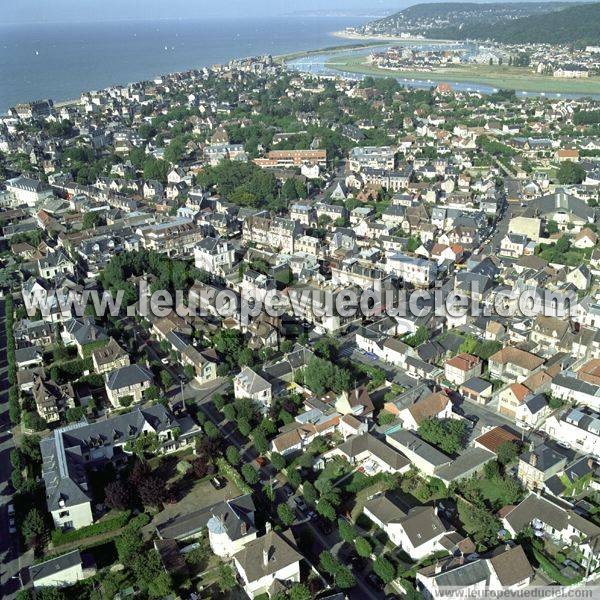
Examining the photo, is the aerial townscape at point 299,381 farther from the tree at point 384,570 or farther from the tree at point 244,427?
the tree at point 244,427

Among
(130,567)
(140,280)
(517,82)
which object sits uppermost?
(517,82)

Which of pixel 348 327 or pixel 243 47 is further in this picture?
pixel 243 47

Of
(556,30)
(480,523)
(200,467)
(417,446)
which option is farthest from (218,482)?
(556,30)

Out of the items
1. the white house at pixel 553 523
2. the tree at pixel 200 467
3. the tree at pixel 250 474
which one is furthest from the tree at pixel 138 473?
the white house at pixel 553 523

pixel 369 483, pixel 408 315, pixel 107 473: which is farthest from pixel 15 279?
pixel 369 483

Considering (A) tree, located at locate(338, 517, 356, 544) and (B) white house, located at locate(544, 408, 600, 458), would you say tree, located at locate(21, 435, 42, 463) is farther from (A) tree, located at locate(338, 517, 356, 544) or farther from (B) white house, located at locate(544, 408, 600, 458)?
(B) white house, located at locate(544, 408, 600, 458)

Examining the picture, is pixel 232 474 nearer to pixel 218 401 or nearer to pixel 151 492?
pixel 151 492

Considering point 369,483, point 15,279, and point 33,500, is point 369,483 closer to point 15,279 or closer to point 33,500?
point 33,500
